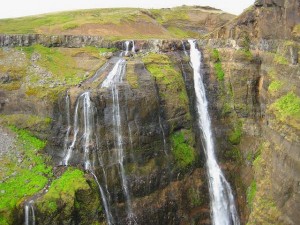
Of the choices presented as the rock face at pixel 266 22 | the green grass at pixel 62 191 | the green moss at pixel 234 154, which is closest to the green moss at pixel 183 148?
the green moss at pixel 234 154

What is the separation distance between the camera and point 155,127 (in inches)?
886

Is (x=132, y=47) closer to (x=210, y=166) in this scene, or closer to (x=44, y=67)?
(x=44, y=67)

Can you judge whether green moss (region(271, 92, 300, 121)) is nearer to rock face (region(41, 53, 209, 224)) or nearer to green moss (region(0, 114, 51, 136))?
rock face (region(41, 53, 209, 224))

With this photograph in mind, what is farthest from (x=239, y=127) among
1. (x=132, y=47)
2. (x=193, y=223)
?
(x=132, y=47)

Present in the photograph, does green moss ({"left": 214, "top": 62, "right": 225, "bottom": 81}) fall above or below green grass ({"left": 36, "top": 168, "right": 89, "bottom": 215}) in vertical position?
above

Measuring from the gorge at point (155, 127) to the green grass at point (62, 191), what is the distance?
0.05 m

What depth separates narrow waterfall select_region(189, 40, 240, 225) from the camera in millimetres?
22375

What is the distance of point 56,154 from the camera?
2128 centimetres

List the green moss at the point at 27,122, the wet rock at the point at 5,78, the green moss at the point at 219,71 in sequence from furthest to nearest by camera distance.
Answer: the green moss at the point at 219,71, the wet rock at the point at 5,78, the green moss at the point at 27,122

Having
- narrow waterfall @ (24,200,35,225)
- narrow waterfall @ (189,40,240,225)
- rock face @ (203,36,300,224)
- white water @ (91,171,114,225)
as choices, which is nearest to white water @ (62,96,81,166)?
white water @ (91,171,114,225)

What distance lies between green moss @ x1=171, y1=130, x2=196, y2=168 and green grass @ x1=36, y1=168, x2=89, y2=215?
264 inches

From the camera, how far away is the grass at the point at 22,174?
56.3ft

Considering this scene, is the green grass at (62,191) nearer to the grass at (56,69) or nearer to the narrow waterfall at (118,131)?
the narrow waterfall at (118,131)

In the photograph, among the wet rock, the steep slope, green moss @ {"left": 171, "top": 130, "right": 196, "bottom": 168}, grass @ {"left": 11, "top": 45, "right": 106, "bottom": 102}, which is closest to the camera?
green moss @ {"left": 171, "top": 130, "right": 196, "bottom": 168}
